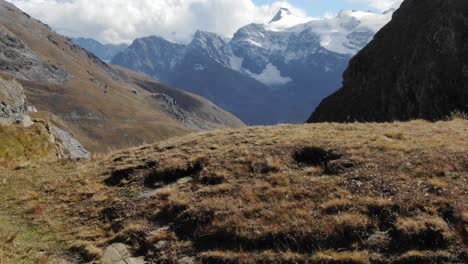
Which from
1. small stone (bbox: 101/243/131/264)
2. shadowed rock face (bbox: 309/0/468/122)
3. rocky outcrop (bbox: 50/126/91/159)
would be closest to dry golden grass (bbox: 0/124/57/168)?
rocky outcrop (bbox: 50/126/91/159)

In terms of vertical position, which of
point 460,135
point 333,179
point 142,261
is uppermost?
point 460,135

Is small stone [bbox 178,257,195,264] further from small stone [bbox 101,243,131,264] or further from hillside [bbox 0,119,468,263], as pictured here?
small stone [bbox 101,243,131,264]

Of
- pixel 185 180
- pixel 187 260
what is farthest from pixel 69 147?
pixel 187 260

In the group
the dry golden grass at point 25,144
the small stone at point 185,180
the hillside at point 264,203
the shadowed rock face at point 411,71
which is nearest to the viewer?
the hillside at point 264,203

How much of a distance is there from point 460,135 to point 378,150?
462 cm

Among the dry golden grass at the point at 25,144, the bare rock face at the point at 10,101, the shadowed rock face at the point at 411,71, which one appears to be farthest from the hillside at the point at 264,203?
the bare rock face at the point at 10,101

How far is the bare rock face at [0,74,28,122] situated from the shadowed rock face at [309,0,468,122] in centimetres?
5550

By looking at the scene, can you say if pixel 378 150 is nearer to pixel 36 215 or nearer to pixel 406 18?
pixel 36 215

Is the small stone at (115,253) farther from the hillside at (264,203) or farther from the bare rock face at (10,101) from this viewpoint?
the bare rock face at (10,101)

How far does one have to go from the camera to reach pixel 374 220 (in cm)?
1363

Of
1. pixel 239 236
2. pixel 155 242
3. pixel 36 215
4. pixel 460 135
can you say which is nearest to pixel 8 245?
pixel 36 215

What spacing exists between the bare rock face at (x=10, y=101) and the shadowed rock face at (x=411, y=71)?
55.5 metres

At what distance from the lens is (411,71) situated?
80562 mm

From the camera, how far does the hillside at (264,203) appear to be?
42.9 feet
